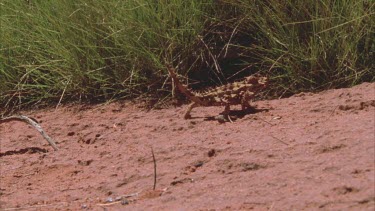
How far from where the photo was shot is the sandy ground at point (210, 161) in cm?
319

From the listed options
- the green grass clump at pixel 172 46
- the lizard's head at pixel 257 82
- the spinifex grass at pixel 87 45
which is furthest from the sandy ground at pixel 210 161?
the spinifex grass at pixel 87 45

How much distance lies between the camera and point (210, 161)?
3.76 meters

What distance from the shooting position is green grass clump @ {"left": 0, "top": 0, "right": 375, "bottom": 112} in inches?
199

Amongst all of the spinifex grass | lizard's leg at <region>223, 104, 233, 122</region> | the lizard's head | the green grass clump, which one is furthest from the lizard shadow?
the spinifex grass

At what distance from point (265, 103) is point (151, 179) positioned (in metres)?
1.28

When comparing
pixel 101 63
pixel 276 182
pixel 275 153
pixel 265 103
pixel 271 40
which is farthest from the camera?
pixel 101 63

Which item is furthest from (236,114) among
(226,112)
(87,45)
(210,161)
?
(87,45)

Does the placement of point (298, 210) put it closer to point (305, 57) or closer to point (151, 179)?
point (151, 179)

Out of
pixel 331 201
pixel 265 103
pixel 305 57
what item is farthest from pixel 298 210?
pixel 305 57

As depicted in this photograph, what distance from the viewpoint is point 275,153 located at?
3602mm

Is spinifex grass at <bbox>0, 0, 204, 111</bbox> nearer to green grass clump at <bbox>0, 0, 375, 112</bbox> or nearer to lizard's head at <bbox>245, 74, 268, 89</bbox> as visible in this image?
green grass clump at <bbox>0, 0, 375, 112</bbox>

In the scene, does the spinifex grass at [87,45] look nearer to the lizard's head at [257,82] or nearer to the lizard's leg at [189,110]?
the lizard's leg at [189,110]

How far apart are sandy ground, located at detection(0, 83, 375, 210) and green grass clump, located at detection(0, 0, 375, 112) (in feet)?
1.15

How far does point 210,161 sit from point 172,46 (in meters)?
1.77
